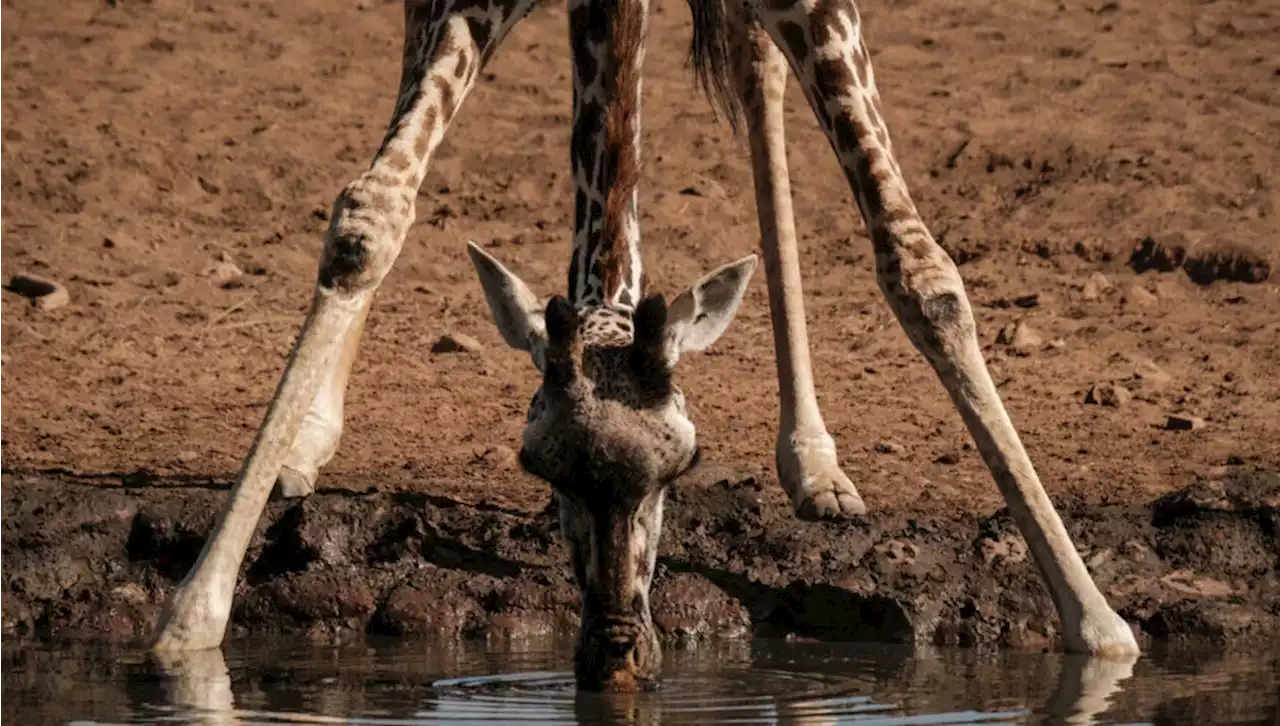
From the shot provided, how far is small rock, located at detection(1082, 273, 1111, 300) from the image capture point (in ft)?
36.2

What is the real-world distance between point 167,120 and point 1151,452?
21.0 ft

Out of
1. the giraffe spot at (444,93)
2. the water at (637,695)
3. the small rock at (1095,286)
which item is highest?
the small rock at (1095,286)

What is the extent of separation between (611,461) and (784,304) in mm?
3140

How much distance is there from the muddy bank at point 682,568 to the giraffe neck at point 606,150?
956mm

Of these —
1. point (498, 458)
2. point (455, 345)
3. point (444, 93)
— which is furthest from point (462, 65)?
point (455, 345)

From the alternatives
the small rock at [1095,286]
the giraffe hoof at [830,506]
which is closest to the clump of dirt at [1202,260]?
the small rock at [1095,286]

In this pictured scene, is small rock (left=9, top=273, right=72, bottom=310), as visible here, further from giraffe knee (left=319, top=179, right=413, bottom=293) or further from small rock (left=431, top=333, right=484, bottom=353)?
giraffe knee (left=319, top=179, right=413, bottom=293)

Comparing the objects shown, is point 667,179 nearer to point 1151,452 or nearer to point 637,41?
point 1151,452

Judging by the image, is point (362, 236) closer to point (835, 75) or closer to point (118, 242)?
point (835, 75)

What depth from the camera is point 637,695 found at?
17.3 feet

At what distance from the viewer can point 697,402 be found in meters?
9.60

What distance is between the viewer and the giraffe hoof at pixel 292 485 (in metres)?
7.49

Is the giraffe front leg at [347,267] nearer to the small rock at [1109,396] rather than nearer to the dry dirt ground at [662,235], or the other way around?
the dry dirt ground at [662,235]

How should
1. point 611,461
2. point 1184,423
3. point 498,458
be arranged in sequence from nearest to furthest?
point 611,461
point 498,458
point 1184,423
